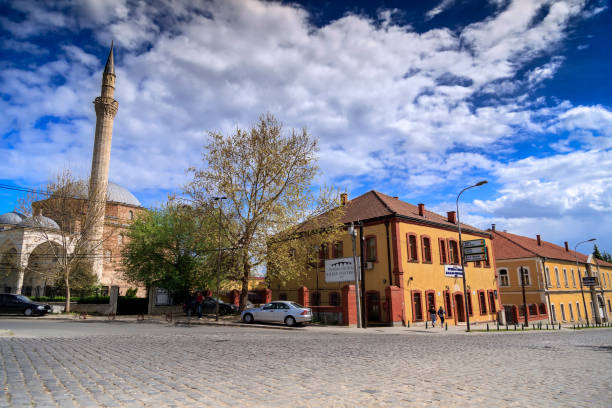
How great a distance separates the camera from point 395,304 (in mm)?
25969

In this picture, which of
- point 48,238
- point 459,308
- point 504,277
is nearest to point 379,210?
point 459,308

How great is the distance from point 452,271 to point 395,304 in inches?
354

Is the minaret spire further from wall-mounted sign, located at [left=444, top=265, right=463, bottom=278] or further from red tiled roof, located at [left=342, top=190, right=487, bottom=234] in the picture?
wall-mounted sign, located at [left=444, top=265, right=463, bottom=278]

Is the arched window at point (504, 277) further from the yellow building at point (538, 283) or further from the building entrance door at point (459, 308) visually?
the building entrance door at point (459, 308)

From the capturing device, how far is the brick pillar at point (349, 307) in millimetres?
24805

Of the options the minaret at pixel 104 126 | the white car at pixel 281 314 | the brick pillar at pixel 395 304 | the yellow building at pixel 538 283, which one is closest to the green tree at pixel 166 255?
the white car at pixel 281 314

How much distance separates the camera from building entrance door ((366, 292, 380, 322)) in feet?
91.7

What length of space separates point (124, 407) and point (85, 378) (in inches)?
95.4

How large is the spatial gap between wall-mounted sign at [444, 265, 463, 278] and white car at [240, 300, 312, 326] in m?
14.3

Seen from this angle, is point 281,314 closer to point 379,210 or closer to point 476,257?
point 379,210

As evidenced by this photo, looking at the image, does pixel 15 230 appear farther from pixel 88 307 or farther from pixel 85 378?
pixel 85 378

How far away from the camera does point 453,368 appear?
29.8 ft

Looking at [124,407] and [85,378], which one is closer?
[124,407]

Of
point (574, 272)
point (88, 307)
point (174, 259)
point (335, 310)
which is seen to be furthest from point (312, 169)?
point (574, 272)
